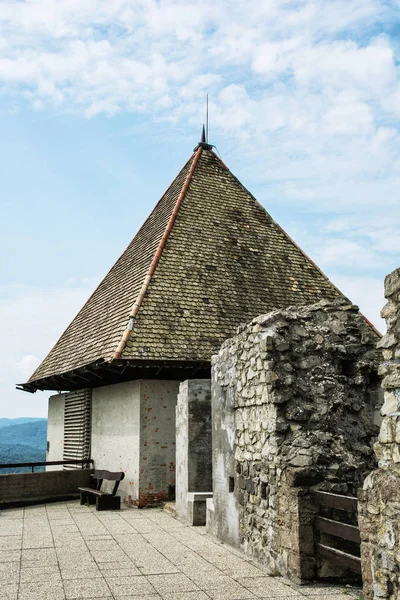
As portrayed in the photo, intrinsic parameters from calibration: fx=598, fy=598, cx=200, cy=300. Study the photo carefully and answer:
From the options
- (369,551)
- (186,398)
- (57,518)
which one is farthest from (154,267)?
(369,551)

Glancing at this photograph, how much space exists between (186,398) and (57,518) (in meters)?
3.16

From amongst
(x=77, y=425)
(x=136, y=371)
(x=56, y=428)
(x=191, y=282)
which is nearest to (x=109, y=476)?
(x=136, y=371)

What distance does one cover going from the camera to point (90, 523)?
988 centimetres

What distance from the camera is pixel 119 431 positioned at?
13398 millimetres

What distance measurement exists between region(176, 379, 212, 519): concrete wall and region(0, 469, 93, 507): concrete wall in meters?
3.90

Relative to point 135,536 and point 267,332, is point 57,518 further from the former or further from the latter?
point 267,332

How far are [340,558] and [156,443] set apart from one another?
707cm

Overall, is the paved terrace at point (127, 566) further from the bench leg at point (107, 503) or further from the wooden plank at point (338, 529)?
the bench leg at point (107, 503)

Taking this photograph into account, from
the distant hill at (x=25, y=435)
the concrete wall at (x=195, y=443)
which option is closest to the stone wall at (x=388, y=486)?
the concrete wall at (x=195, y=443)

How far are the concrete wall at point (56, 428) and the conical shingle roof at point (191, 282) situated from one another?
974 millimetres

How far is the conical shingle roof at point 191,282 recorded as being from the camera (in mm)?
13273

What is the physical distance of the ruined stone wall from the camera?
645 cm

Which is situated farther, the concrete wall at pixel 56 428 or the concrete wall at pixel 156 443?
the concrete wall at pixel 56 428

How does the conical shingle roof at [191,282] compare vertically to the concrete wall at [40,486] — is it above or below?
above
